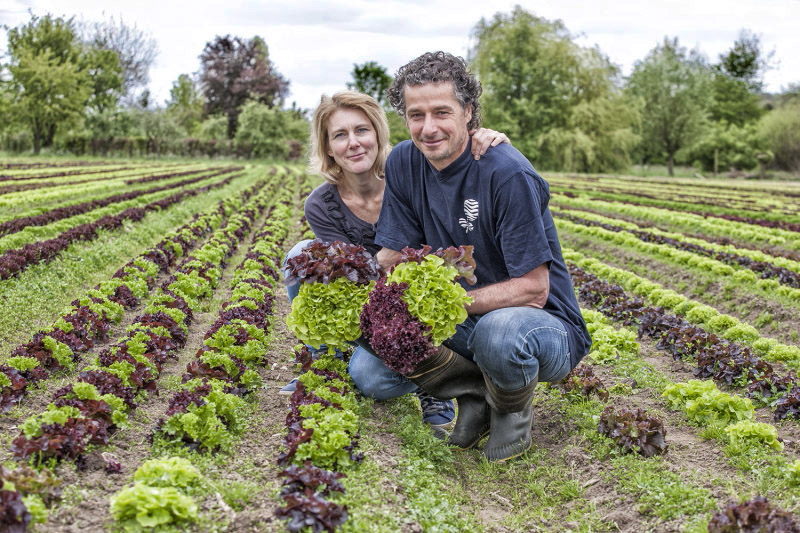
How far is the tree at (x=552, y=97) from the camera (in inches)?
2184

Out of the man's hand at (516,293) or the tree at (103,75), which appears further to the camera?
the tree at (103,75)

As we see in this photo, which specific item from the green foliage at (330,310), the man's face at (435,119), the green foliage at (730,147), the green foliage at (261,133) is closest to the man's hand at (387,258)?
the green foliage at (330,310)

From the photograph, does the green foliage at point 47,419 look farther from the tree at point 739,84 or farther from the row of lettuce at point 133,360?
the tree at point 739,84

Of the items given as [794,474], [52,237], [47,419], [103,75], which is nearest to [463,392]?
[794,474]

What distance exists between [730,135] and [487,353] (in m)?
66.9

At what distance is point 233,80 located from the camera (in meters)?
74.7

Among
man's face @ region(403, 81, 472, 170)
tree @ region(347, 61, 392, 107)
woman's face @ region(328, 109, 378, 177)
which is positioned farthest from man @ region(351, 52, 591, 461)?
tree @ region(347, 61, 392, 107)

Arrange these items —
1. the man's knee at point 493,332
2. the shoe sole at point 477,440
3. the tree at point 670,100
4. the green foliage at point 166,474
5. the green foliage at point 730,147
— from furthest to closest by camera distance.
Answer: the green foliage at point 730,147 → the tree at point 670,100 → the shoe sole at point 477,440 → the man's knee at point 493,332 → the green foliage at point 166,474

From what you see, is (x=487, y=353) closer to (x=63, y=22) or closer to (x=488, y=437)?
(x=488, y=437)

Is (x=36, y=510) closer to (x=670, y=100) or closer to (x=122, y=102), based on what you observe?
(x=670, y=100)

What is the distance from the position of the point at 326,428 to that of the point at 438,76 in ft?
7.92

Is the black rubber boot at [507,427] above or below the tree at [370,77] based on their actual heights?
below

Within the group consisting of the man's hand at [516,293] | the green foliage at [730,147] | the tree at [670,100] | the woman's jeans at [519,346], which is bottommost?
the woman's jeans at [519,346]

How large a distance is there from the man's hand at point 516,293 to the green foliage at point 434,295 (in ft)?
0.78
